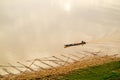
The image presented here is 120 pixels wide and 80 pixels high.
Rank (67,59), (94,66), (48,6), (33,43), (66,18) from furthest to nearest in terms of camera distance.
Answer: (48,6) < (66,18) < (33,43) < (67,59) < (94,66)

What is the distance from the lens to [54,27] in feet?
81.5

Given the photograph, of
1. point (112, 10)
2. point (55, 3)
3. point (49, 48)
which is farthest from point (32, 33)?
point (55, 3)

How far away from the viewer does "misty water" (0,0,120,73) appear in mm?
19094

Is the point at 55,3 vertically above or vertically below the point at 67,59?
above

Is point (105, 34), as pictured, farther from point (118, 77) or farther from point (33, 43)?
point (118, 77)

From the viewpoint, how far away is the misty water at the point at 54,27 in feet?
62.6

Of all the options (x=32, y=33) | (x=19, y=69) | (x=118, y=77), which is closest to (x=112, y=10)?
(x=32, y=33)

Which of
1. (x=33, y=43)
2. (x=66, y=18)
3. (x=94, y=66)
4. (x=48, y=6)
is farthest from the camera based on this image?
(x=48, y=6)

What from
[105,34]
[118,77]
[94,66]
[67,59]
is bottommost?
[118,77]

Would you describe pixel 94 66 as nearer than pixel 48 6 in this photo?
Yes

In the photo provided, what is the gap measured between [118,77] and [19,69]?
19.4 ft

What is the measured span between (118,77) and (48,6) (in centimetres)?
2115

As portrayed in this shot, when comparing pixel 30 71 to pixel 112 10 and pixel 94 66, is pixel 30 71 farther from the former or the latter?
pixel 112 10

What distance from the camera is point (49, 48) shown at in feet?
64.6
